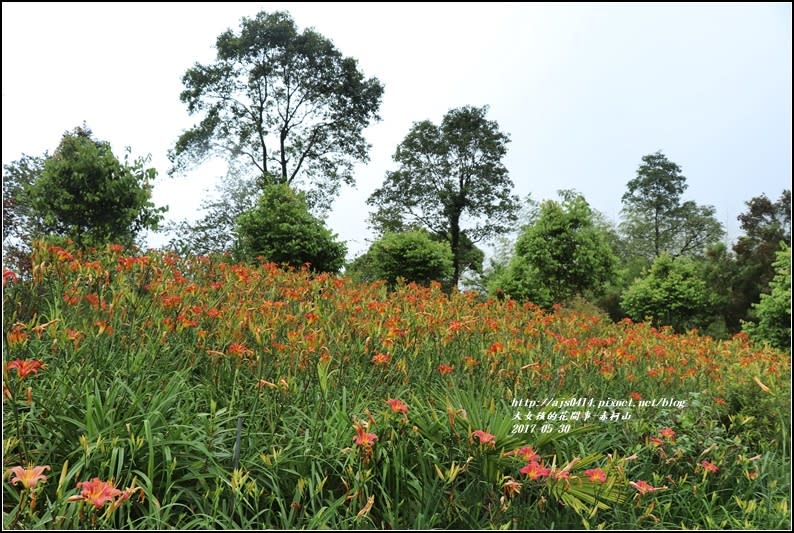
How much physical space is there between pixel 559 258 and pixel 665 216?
16908 mm

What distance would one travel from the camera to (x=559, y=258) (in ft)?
39.8

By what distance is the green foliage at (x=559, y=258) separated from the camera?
11.9 m

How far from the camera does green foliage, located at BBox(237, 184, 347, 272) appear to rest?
10016mm

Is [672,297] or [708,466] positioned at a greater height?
[672,297]

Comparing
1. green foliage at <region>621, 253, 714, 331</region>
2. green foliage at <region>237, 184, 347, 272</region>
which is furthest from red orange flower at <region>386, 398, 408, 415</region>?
green foliage at <region>621, 253, 714, 331</region>

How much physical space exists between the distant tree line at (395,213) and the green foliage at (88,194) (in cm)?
2

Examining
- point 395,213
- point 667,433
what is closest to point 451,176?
point 395,213

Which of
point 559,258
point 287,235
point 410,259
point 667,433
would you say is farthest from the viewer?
point 559,258

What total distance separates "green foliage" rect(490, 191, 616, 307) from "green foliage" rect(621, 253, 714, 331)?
236 cm

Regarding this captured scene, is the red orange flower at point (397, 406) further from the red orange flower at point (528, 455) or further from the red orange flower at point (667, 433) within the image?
the red orange flower at point (667, 433)

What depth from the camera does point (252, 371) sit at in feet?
9.02

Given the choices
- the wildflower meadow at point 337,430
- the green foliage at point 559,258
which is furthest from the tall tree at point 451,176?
the wildflower meadow at point 337,430

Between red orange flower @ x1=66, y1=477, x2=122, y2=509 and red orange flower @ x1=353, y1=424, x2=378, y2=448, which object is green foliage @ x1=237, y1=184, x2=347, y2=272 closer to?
red orange flower @ x1=353, y1=424, x2=378, y2=448

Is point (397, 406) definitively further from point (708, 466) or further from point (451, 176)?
point (451, 176)
